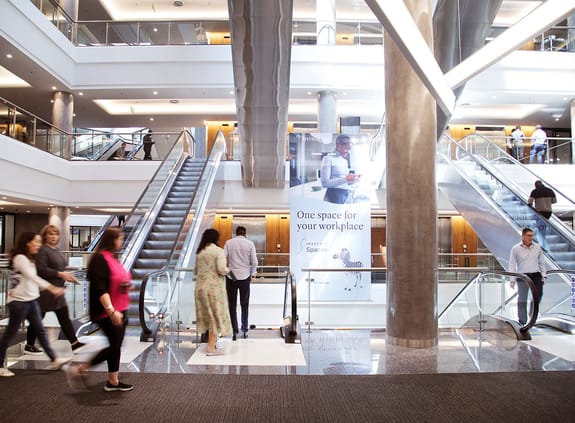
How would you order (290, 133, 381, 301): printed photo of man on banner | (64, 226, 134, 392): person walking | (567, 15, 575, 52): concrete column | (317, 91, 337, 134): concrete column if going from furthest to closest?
(567, 15, 575, 52): concrete column
(317, 91, 337, 134): concrete column
(290, 133, 381, 301): printed photo of man on banner
(64, 226, 134, 392): person walking

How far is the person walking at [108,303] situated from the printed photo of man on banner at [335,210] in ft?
23.3

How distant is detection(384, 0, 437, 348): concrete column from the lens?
6.17 m

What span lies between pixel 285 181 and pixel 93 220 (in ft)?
55.9

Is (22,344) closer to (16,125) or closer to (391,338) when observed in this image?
(391,338)

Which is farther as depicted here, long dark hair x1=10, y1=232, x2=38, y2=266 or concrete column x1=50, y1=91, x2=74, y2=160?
concrete column x1=50, y1=91, x2=74, y2=160

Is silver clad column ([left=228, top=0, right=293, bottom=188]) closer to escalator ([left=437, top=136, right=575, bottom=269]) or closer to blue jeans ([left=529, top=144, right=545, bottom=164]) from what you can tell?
escalator ([left=437, top=136, right=575, bottom=269])

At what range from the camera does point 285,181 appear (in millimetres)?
16656

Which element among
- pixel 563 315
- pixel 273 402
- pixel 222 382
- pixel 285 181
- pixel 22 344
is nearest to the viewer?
pixel 273 402

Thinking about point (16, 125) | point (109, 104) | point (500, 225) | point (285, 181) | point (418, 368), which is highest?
point (109, 104)

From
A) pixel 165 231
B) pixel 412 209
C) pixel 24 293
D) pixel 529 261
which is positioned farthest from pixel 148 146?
pixel 529 261

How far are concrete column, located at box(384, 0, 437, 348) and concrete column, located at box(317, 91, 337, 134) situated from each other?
1134 centimetres

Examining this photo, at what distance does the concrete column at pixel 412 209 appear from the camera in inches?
243

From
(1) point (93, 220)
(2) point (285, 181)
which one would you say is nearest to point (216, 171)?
(2) point (285, 181)

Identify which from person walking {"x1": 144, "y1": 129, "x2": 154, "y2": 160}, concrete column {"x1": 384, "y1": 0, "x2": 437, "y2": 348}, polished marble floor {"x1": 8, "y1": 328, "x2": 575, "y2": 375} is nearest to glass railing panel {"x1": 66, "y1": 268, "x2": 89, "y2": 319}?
polished marble floor {"x1": 8, "y1": 328, "x2": 575, "y2": 375}
